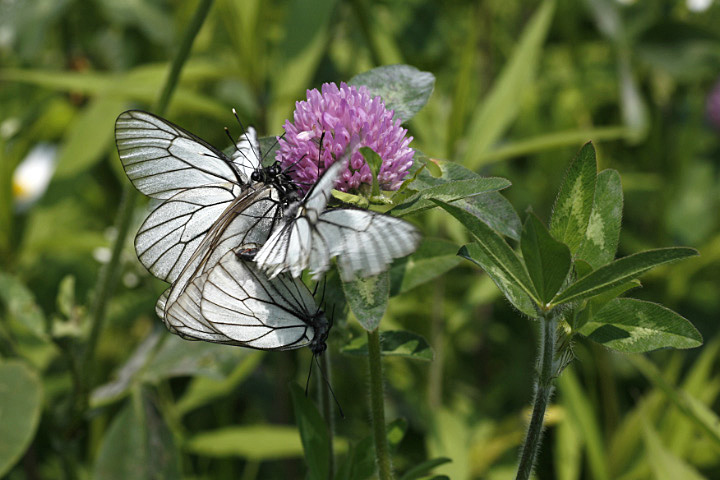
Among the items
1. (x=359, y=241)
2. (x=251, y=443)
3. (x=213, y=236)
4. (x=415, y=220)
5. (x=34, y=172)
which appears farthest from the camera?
(x=34, y=172)

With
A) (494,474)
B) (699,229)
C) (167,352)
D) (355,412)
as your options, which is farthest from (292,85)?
(699,229)

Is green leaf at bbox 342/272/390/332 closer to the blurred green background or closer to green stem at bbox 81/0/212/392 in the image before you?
green stem at bbox 81/0/212/392

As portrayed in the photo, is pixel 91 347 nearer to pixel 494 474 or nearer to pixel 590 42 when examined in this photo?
pixel 494 474

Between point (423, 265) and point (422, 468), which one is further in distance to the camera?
point (423, 265)

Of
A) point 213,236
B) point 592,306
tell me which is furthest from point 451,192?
point 213,236

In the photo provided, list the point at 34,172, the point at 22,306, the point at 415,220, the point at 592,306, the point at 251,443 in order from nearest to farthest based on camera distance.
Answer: the point at 592,306, the point at 22,306, the point at 251,443, the point at 415,220, the point at 34,172

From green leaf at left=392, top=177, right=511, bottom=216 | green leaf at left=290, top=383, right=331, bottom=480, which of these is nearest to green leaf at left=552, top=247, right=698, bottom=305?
green leaf at left=392, top=177, right=511, bottom=216

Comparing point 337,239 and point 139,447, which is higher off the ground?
point 337,239

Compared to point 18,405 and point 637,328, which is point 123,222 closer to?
point 18,405
